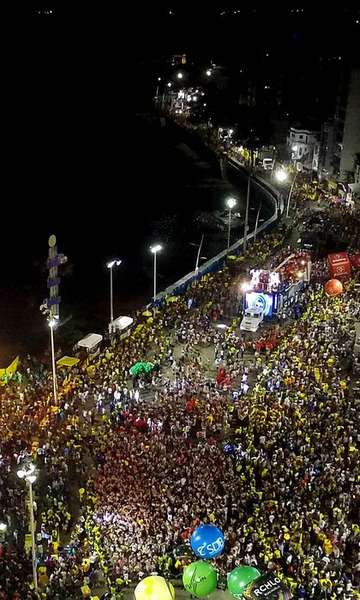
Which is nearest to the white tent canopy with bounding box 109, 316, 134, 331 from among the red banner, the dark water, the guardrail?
the guardrail

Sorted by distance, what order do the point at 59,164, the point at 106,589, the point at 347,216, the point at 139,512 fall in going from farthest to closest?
1. the point at 59,164
2. the point at 347,216
3. the point at 139,512
4. the point at 106,589

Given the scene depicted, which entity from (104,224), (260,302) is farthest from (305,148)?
(260,302)

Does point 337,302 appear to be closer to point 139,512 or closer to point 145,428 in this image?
point 145,428

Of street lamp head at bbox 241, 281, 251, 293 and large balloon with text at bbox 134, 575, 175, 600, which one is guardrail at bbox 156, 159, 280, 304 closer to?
street lamp head at bbox 241, 281, 251, 293

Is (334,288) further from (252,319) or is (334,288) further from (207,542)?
(207,542)

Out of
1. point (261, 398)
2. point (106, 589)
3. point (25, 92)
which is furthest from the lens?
point (25, 92)

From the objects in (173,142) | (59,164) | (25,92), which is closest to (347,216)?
(59,164)
